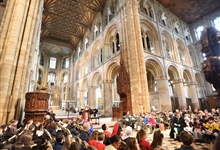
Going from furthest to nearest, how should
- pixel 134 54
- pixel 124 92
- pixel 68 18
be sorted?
pixel 68 18, pixel 134 54, pixel 124 92

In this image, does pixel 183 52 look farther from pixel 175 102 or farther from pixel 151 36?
pixel 175 102

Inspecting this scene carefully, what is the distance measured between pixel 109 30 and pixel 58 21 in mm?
10177

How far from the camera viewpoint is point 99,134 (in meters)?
2.24

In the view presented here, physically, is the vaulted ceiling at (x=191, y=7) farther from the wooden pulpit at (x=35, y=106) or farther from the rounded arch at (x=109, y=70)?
the wooden pulpit at (x=35, y=106)

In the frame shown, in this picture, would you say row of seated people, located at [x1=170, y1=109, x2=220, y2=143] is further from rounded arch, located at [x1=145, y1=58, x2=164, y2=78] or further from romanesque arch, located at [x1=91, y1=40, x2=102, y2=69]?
romanesque arch, located at [x1=91, y1=40, x2=102, y2=69]

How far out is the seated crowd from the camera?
6.04ft

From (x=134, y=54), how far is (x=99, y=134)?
8046 mm

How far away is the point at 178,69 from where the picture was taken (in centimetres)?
1374

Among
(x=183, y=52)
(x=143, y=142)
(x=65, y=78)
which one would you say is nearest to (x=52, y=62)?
(x=65, y=78)

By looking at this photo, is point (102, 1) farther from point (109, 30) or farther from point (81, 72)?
point (81, 72)

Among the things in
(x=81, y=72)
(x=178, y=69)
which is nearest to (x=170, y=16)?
(x=178, y=69)

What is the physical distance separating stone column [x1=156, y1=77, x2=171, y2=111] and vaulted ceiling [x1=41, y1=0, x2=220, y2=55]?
11.4m

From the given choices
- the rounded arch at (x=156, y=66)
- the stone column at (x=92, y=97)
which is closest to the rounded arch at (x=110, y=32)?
the rounded arch at (x=156, y=66)

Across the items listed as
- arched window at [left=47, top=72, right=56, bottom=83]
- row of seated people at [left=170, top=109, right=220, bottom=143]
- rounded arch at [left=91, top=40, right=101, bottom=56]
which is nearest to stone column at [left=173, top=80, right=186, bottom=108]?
row of seated people at [left=170, top=109, right=220, bottom=143]
